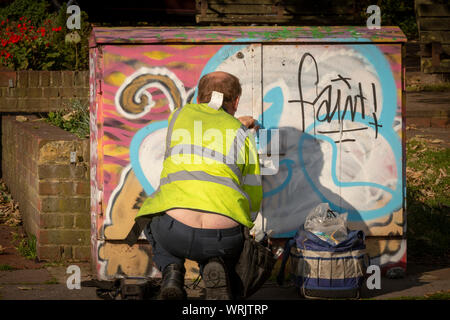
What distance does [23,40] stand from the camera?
1207cm

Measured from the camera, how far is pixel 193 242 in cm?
478

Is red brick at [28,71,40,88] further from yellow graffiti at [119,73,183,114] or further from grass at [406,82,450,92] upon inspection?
grass at [406,82,450,92]

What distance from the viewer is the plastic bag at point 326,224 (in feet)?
20.5

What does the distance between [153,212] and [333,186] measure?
244cm

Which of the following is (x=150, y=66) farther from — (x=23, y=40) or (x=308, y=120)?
(x=23, y=40)

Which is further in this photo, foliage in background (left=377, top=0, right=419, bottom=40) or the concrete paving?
foliage in background (left=377, top=0, right=419, bottom=40)

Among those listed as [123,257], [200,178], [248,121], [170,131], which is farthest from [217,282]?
[123,257]

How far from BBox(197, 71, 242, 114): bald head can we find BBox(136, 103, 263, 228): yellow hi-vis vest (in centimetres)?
23

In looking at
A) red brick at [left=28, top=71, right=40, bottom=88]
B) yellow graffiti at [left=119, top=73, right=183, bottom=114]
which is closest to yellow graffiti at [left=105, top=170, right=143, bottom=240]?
yellow graffiti at [left=119, top=73, right=183, bottom=114]

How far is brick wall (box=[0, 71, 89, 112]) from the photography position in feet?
37.6

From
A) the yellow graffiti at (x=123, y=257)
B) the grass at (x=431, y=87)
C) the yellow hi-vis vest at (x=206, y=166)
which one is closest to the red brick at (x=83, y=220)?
the yellow graffiti at (x=123, y=257)

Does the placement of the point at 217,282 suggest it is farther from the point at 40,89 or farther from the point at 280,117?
the point at 40,89

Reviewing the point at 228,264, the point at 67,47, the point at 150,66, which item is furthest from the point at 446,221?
the point at 67,47

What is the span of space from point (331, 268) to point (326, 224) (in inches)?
15.9
